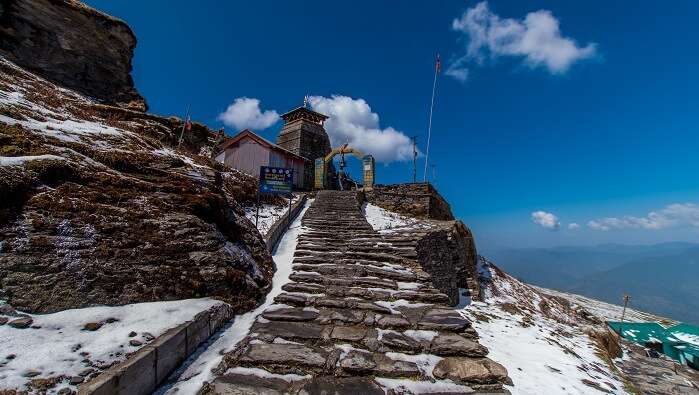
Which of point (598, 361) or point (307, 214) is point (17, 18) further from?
point (598, 361)

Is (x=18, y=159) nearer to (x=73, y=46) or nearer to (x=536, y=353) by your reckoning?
(x=536, y=353)

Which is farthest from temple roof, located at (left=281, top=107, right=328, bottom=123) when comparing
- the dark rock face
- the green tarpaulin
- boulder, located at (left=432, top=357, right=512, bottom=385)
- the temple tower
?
boulder, located at (left=432, top=357, right=512, bottom=385)

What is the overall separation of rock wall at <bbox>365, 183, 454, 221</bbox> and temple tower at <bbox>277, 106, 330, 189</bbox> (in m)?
15.9

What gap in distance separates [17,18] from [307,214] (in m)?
23.0

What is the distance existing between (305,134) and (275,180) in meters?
26.3

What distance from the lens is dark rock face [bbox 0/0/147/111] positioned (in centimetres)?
1844

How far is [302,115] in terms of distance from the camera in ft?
125

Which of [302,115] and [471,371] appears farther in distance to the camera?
[302,115]

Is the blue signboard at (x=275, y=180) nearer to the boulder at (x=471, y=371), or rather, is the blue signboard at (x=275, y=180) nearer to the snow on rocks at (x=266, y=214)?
the snow on rocks at (x=266, y=214)

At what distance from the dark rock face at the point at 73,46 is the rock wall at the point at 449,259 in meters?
24.6

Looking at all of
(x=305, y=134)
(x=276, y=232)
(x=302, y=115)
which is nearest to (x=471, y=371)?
(x=276, y=232)

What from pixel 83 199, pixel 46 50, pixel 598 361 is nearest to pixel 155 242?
pixel 83 199

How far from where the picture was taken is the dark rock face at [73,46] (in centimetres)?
1844

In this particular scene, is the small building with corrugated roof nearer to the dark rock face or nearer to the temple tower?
the dark rock face
